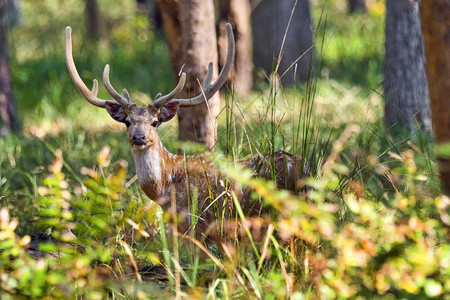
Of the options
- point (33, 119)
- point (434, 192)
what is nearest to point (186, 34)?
point (434, 192)

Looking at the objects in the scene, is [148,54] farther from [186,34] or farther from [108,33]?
[186,34]

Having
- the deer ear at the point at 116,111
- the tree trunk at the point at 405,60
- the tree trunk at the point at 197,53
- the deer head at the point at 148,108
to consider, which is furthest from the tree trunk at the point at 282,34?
the deer ear at the point at 116,111

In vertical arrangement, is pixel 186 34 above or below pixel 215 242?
above

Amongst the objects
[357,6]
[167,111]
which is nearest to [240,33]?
[167,111]

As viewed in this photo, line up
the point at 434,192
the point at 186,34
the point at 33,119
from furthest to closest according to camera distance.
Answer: the point at 33,119 → the point at 186,34 → the point at 434,192

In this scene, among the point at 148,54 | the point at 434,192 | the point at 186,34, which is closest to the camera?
the point at 434,192

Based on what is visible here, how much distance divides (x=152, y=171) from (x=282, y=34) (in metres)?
6.82

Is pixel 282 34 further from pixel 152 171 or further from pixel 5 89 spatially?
pixel 152 171

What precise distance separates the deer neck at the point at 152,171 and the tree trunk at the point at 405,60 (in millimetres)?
3285

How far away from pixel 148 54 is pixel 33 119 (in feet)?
12.0

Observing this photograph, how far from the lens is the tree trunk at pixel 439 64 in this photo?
12.9 ft

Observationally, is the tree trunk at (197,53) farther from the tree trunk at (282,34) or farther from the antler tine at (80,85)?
the tree trunk at (282,34)

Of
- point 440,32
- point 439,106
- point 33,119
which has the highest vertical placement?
point 440,32

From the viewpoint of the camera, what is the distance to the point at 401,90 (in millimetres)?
8102
